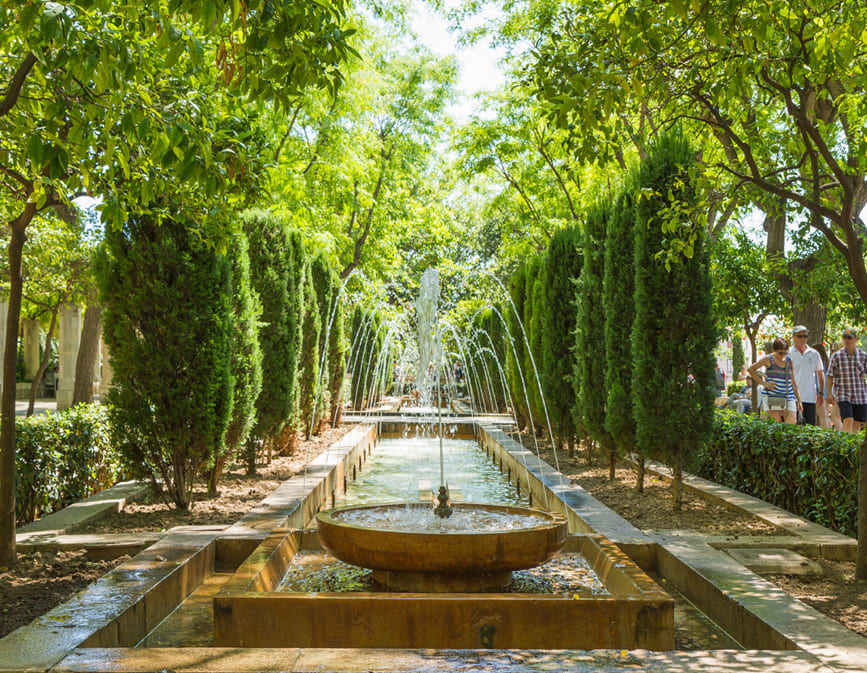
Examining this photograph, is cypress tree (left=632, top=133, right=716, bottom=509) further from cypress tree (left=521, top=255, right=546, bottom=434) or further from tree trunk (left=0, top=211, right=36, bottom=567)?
cypress tree (left=521, top=255, right=546, bottom=434)

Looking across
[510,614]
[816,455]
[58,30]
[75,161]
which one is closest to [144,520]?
[75,161]

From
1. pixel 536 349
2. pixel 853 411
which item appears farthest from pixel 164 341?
pixel 853 411

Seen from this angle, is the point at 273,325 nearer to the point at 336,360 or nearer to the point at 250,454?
the point at 250,454

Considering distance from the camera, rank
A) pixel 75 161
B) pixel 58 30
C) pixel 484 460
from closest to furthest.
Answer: pixel 58 30
pixel 75 161
pixel 484 460

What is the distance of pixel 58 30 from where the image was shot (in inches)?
107

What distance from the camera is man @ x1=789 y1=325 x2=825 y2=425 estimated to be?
11125 millimetres

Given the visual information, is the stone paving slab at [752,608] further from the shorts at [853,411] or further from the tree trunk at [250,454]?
the shorts at [853,411]

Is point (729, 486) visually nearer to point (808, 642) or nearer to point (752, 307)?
point (808, 642)

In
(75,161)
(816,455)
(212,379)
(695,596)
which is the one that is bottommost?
(695,596)

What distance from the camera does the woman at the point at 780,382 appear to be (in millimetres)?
11086

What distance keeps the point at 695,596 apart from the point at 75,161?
4.82 metres

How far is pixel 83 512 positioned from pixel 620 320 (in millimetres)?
5961

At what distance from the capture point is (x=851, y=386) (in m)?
10.8

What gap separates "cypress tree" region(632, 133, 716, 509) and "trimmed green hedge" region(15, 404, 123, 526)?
5302 millimetres
